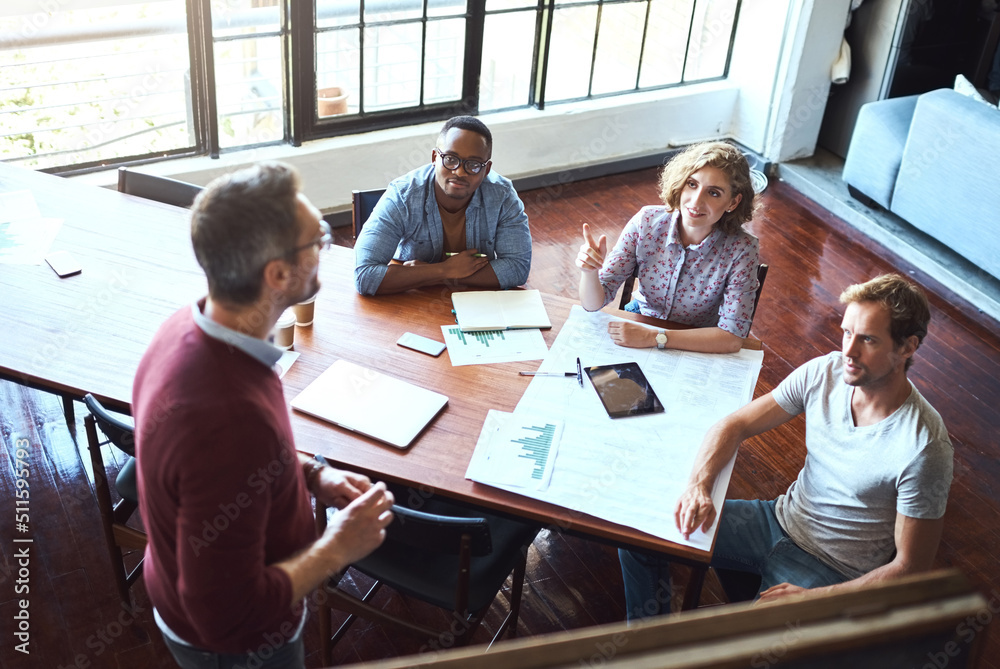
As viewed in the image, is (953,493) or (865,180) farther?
(865,180)

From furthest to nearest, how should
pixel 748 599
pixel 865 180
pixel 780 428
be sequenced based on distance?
1. pixel 865 180
2. pixel 780 428
3. pixel 748 599

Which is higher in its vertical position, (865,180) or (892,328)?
(892,328)

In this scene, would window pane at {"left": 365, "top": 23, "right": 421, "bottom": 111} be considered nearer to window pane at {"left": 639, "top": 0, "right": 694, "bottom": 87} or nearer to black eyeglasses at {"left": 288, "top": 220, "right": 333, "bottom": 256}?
window pane at {"left": 639, "top": 0, "right": 694, "bottom": 87}

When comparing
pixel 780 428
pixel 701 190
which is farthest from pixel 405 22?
pixel 780 428

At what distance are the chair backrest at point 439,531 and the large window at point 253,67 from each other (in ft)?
9.63

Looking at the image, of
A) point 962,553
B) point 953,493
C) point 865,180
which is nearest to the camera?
point 962,553

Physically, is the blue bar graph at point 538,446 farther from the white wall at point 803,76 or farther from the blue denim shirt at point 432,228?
the white wall at point 803,76

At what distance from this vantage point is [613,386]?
2.35m

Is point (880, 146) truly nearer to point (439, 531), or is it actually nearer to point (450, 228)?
point (450, 228)

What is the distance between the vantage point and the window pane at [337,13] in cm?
416

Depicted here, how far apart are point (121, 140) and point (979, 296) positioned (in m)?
4.26

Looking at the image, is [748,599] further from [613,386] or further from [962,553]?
[962,553]

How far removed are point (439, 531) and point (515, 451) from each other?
0.34 metres

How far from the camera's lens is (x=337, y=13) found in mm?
4199
